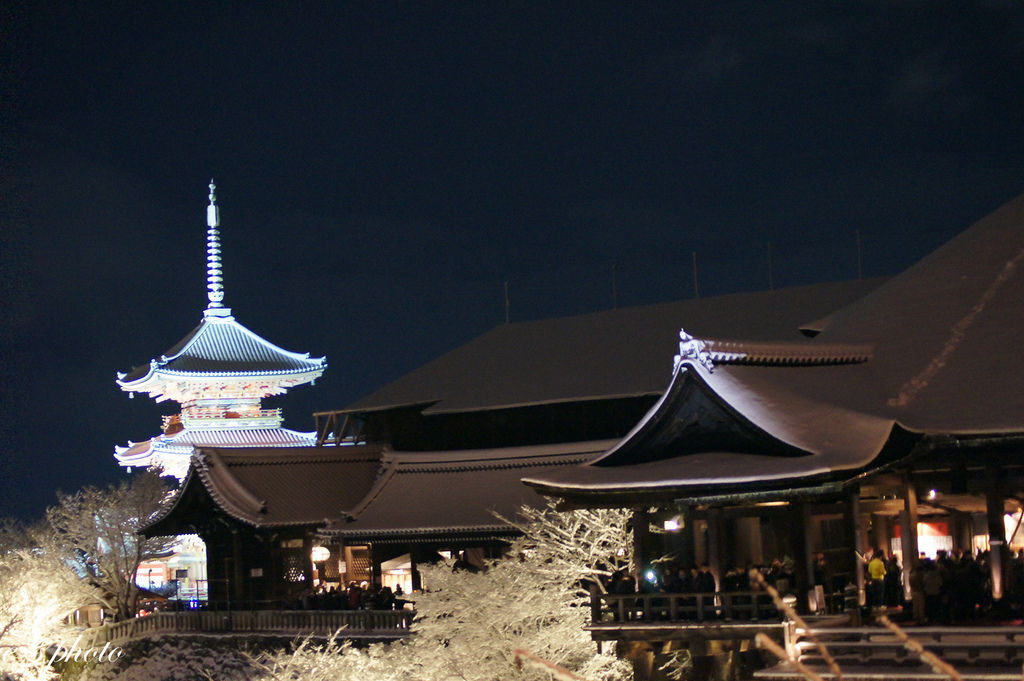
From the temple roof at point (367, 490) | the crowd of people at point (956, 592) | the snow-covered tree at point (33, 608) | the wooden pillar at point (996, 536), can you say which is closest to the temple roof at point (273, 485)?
the temple roof at point (367, 490)

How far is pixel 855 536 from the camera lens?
74.4ft

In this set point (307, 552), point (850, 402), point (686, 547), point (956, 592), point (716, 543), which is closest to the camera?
point (956, 592)

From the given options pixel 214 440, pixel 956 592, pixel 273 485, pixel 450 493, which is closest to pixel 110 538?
pixel 273 485

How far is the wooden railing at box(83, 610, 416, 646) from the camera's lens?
34.9m

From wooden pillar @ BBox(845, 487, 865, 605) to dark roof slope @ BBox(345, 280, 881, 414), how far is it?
1765 centimetres

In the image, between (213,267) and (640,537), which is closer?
(640,537)

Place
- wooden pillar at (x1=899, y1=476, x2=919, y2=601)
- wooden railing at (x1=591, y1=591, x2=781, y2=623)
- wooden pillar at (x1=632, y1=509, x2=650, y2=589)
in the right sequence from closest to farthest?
wooden railing at (x1=591, y1=591, x2=781, y2=623) → wooden pillar at (x1=899, y1=476, x2=919, y2=601) → wooden pillar at (x1=632, y1=509, x2=650, y2=589)

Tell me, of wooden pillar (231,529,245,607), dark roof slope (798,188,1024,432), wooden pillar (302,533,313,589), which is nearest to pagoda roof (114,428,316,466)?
wooden pillar (231,529,245,607)

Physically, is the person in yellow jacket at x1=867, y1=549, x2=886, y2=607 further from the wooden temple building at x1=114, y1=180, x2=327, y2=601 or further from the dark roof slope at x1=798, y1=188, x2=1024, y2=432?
the wooden temple building at x1=114, y1=180, x2=327, y2=601

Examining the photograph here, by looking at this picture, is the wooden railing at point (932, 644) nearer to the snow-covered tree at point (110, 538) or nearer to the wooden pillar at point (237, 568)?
the wooden pillar at point (237, 568)

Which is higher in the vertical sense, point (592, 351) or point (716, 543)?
point (592, 351)

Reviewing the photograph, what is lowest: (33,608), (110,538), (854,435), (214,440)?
(33,608)

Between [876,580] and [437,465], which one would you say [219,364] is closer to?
[437,465]

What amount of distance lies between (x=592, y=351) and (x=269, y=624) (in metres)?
14.4
